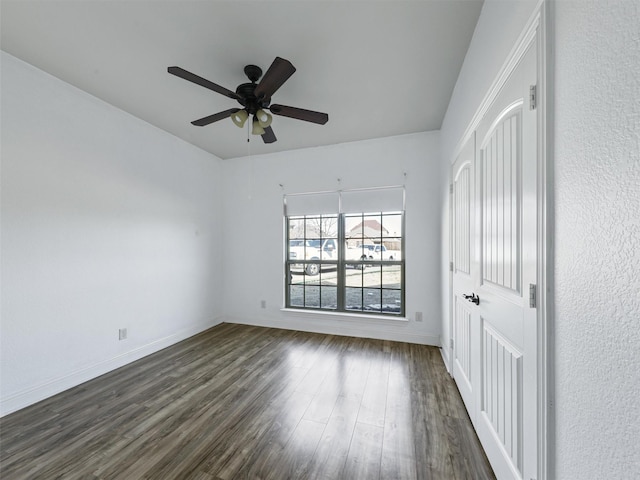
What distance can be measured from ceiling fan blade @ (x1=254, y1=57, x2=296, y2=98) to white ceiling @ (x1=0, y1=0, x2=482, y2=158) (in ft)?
1.04

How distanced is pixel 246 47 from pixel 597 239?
2312mm

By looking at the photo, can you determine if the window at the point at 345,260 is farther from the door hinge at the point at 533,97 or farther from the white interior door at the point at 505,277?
the door hinge at the point at 533,97

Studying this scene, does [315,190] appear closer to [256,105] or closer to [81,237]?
[256,105]

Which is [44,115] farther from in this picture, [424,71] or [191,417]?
[424,71]

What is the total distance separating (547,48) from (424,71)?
1554mm

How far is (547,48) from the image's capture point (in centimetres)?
97


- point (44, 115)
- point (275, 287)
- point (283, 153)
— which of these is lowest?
point (275, 287)

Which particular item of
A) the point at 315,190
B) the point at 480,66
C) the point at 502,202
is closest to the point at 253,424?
the point at 502,202

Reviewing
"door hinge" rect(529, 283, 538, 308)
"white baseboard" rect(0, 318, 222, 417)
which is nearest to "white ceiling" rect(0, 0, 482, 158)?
"door hinge" rect(529, 283, 538, 308)

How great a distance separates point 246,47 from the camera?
6.58 feet

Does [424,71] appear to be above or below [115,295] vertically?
above

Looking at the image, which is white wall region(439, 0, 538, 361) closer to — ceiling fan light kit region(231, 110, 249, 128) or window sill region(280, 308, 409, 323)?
window sill region(280, 308, 409, 323)

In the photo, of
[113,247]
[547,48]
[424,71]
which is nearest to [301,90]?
[424,71]

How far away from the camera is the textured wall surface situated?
62cm
